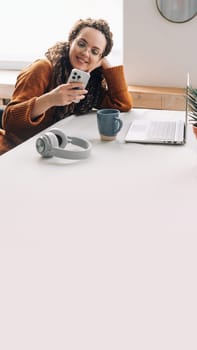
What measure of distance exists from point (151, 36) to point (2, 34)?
4.17ft

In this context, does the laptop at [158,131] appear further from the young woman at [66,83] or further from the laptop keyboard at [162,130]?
the young woman at [66,83]

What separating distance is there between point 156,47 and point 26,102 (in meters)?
1.33

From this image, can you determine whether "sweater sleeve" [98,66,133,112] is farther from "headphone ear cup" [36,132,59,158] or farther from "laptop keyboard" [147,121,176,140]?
"headphone ear cup" [36,132,59,158]

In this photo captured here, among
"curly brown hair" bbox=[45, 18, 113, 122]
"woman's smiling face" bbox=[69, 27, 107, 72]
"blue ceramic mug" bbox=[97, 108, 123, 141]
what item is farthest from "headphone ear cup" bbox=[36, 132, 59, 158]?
"woman's smiling face" bbox=[69, 27, 107, 72]

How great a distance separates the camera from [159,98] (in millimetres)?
2734

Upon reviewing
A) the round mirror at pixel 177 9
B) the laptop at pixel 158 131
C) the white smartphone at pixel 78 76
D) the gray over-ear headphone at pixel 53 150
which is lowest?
the laptop at pixel 158 131

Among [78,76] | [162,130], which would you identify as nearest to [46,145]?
[78,76]

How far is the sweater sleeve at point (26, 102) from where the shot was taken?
5.84 ft

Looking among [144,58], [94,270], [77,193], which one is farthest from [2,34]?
[94,270]

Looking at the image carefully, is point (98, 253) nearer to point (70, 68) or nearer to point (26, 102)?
point (26, 102)

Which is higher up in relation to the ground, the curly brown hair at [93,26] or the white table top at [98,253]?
the curly brown hair at [93,26]

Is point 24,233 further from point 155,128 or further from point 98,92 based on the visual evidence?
point 98,92

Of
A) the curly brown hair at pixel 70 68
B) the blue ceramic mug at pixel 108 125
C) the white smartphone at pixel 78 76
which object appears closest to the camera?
the blue ceramic mug at pixel 108 125

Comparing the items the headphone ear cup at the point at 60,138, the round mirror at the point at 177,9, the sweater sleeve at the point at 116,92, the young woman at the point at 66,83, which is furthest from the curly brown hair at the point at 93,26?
the round mirror at the point at 177,9
